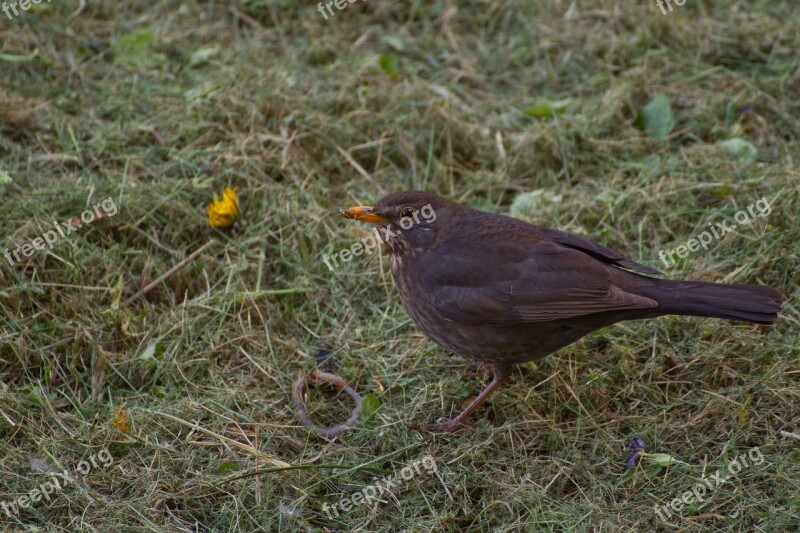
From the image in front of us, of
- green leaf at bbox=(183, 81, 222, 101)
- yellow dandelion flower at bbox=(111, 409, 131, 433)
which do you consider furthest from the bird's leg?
green leaf at bbox=(183, 81, 222, 101)

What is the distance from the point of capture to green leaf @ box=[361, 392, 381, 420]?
4727mm

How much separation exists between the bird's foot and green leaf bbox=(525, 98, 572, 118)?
9.62ft

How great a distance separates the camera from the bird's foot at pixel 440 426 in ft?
15.2

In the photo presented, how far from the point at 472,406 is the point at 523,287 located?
0.68 meters

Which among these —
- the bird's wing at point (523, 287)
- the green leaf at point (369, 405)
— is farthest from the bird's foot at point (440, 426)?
the bird's wing at point (523, 287)

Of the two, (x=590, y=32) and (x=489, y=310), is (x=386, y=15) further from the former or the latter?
(x=489, y=310)

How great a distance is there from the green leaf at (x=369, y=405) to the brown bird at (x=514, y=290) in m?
0.33

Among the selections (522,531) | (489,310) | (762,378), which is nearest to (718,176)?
(762,378)

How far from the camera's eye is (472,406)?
4.73 m

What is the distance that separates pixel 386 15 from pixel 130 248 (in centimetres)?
344

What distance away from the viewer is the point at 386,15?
7859mm

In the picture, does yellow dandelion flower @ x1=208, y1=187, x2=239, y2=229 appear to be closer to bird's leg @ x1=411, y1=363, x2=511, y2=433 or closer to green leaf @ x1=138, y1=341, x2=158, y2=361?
green leaf @ x1=138, y1=341, x2=158, y2=361

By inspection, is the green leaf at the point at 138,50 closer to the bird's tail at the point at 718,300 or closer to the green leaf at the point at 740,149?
the green leaf at the point at 740,149

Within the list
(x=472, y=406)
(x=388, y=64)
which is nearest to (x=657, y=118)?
(x=388, y=64)
